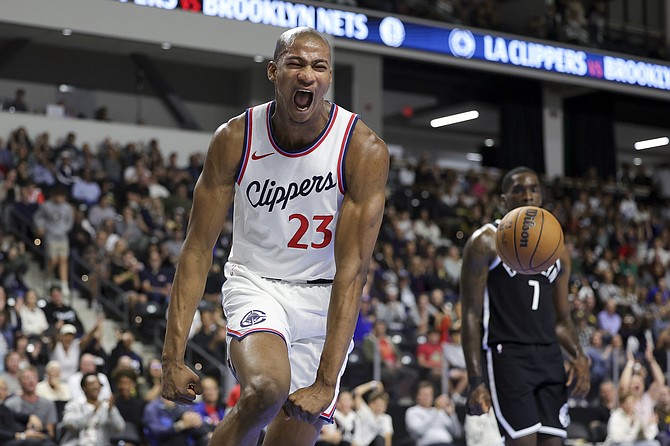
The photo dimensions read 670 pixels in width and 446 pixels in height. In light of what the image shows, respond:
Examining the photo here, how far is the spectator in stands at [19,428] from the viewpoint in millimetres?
9828

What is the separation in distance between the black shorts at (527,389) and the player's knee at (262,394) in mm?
2613

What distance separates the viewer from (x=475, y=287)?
21.4 ft

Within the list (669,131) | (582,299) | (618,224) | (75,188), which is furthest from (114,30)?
(669,131)

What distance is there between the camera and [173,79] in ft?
74.7

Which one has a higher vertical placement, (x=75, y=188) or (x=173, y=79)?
(x=173, y=79)

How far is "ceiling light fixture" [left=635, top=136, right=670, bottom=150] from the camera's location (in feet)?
98.5

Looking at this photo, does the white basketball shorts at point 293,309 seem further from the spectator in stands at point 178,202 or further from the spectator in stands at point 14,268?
the spectator in stands at point 178,202

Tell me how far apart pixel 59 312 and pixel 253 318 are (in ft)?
30.9

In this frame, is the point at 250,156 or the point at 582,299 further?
the point at 582,299

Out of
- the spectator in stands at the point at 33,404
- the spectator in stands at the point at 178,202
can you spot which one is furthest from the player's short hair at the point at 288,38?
the spectator in stands at the point at 178,202

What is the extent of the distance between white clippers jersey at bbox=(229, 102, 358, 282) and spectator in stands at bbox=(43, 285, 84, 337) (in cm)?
886

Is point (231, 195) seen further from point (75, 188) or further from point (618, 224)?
point (618, 224)

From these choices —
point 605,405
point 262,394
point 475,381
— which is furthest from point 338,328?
point 605,405

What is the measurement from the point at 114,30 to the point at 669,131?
55.6 feet
